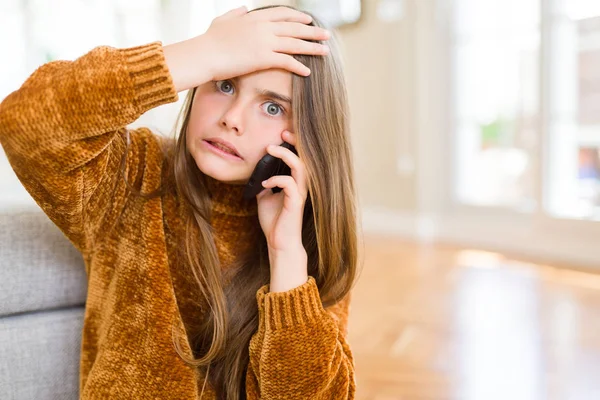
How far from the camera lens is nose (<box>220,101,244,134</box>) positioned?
920 mm

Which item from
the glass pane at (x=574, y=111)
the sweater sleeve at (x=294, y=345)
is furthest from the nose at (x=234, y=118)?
the glass pane at (x=574, y=111)

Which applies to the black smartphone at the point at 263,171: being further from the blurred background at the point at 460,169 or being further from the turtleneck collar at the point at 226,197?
the blurred background at the point at 460,169

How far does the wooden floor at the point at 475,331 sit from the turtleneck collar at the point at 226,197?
2.40 feet

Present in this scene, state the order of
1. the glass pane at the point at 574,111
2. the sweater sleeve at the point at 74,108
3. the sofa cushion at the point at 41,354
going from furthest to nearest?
the glass pane at the point at 574,111
the sofa cushion at the point at 41,354
the sweater sleeve at the point at 74,108

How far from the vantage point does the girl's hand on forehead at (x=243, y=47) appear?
0.87 meters

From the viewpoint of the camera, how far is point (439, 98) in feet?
12.4

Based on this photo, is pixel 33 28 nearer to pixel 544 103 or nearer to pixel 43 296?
pixel 544 103

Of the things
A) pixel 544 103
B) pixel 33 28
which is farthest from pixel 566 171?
pixel 33 28

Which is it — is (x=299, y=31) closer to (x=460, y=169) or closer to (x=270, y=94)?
(x=270, y=94)

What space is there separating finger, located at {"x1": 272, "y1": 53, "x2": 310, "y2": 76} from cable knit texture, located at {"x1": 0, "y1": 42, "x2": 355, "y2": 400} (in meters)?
0.18

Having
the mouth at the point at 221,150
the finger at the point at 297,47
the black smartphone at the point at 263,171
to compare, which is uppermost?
the finger at the point at 297,47

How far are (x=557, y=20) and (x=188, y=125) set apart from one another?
108 inches

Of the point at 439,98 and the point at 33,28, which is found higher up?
the point at 33,28

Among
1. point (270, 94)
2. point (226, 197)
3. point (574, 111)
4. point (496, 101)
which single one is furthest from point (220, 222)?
point (496, 101)
